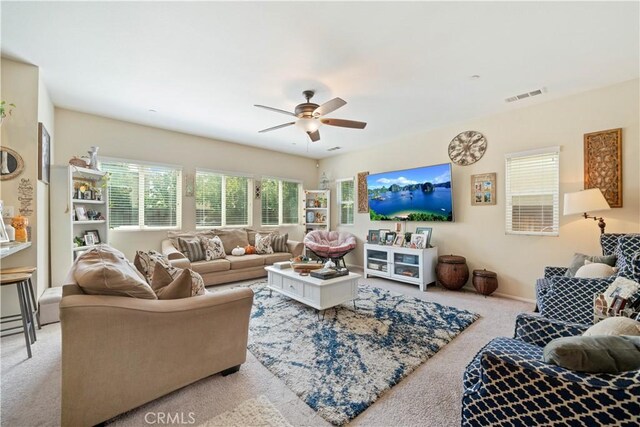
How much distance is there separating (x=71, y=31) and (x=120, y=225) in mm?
3047

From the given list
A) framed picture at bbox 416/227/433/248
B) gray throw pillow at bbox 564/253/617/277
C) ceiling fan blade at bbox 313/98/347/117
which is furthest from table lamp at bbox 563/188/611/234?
ceiling fan blade at bbox 313/98/347/117

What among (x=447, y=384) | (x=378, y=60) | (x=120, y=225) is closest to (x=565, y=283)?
(x=447, y=384)

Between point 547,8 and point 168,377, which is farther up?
point 547,8

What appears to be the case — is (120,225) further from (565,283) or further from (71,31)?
(565,283)

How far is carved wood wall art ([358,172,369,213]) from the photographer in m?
5.85

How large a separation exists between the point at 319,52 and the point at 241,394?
282cm

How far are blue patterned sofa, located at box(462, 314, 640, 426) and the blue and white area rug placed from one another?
29.8 inches

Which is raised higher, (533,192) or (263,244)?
→ (533,192)

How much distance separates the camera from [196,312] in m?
1.75

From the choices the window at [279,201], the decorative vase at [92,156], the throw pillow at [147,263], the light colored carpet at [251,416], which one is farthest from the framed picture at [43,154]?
the window at [279,201]

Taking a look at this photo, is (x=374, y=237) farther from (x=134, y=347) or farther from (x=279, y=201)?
(x=134, y=347)

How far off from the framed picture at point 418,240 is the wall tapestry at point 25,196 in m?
5.02

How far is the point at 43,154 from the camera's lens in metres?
3.01

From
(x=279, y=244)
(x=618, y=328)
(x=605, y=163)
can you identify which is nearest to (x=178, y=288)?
(x=618, y=328)
